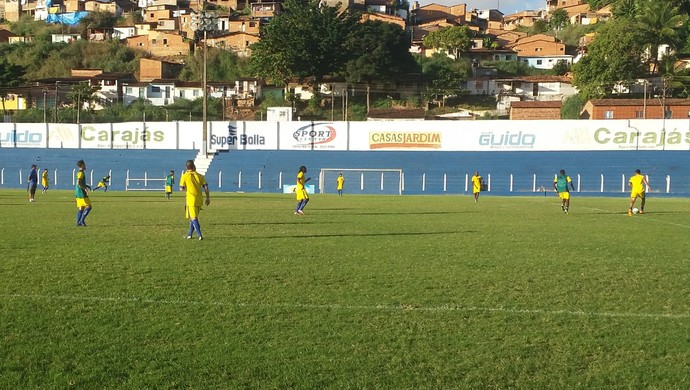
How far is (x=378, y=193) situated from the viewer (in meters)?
46.9

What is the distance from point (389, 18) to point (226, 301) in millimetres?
110679

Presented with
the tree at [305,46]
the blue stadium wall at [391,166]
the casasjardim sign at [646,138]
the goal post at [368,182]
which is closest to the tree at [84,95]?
the tree at [305,46]

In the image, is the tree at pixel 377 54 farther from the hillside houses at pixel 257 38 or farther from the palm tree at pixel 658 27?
the palm tree at pixel 658 27

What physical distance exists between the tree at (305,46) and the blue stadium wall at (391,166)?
21.5m

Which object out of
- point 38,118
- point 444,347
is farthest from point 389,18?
point 444,347

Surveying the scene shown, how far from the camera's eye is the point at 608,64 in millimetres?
66625

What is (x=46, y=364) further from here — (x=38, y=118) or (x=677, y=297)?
(x=38, y=118)

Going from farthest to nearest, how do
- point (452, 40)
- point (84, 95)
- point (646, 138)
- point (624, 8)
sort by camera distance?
point (452, 40), point (624, 8), point (84, 95), point (646, 138)

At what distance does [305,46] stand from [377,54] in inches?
301

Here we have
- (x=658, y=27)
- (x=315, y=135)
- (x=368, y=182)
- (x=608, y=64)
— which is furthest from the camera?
(x=658, y=27)

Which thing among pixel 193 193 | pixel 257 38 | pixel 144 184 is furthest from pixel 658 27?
pixel 193 193

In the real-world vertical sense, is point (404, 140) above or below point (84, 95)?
below

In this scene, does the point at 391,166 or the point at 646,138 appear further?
the point at 391,166

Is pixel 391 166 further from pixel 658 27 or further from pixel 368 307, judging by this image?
pixel 368 307
